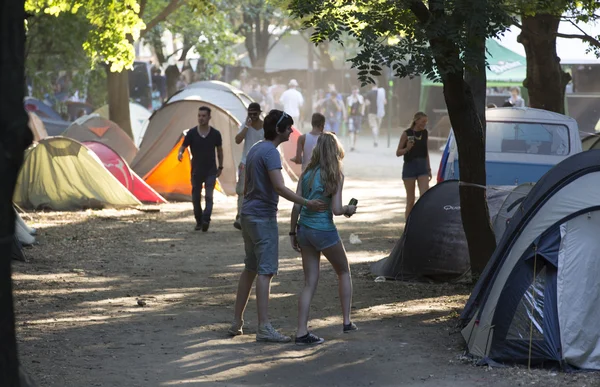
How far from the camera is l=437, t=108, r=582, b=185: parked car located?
13.9 meters

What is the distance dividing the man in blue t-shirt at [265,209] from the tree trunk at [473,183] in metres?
2.11

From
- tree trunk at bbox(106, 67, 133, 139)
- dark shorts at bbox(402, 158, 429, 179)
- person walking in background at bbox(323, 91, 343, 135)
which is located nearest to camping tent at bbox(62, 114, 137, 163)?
tree trunk at bbox(106, 67, 133, 139)

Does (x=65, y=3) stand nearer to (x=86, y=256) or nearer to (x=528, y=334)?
(x=86, y=256)

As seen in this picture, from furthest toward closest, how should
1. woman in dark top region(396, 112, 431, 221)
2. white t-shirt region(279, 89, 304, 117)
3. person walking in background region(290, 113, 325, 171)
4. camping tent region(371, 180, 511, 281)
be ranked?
white t-shirt region(279, 89, 304, 117)
woman in dark top region(396, 112, 431, 221)
person walking in background region(290, 113, 325, 171)
camping tent region(371, 180, 511, 281)

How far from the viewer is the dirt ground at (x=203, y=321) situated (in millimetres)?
6914

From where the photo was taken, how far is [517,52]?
2992 cm

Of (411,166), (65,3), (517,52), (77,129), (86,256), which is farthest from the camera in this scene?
(517,52)

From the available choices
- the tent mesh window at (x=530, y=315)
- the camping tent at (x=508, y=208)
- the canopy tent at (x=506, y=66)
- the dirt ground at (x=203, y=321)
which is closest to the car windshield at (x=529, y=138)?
the dirt ground at (x=203, y=321)

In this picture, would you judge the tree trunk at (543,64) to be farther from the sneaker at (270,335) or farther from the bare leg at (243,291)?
the sneaker at (270,335)

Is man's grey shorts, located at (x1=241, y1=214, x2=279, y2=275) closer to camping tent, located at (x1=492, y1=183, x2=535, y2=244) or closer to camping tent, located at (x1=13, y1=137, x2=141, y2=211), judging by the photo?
camping tent, located at (x1=492, y1=183, x2=535, y2=244)

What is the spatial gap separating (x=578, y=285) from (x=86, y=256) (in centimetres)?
722

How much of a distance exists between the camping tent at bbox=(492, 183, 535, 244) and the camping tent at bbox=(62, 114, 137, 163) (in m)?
12.8

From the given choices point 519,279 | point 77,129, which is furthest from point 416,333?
point 77,129

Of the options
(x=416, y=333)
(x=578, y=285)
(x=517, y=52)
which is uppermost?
(x=517, y=52)
